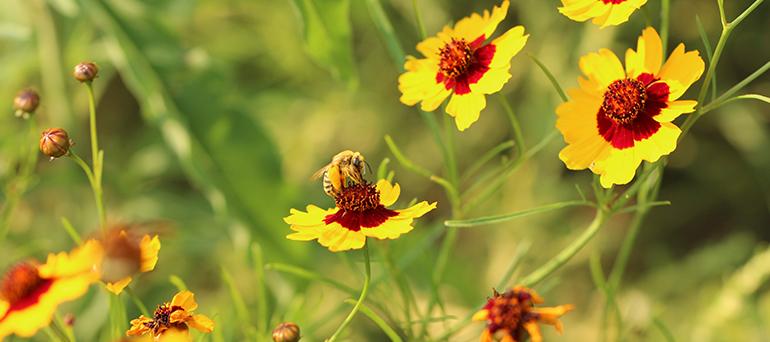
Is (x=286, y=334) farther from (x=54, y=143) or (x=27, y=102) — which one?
(x=27, y=102)

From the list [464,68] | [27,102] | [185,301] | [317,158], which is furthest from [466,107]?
[317,158]

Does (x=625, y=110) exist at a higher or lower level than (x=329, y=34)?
lower

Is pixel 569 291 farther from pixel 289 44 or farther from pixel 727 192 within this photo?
pixel 289 44

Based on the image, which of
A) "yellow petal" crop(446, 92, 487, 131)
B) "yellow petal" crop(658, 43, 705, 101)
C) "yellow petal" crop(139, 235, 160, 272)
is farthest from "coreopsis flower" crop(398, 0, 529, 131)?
"yellow petal" crop(139, 235, 160, 272)

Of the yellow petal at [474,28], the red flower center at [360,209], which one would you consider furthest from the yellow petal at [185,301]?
the yellow petal at [474,28]

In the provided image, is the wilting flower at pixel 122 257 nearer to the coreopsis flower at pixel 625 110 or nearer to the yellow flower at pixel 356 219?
the yellow flower at pixel 356 219

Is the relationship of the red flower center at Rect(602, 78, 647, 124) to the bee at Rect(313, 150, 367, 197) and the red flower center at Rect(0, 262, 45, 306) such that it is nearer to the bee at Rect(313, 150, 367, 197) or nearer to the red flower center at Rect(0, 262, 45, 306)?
the bee at Rect(313, 150, 367, 197)

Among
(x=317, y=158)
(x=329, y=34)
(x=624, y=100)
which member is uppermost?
(x=329, y=34)
